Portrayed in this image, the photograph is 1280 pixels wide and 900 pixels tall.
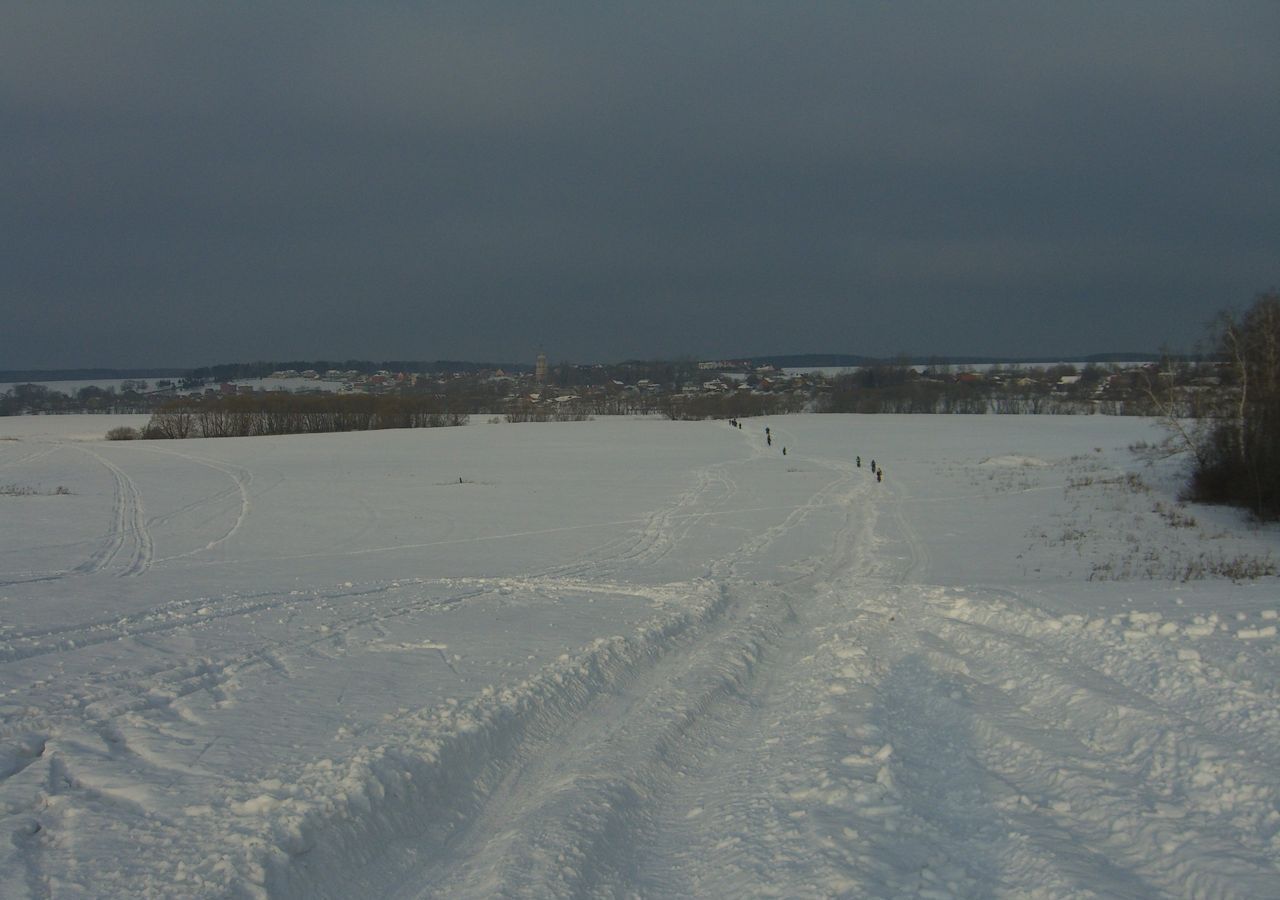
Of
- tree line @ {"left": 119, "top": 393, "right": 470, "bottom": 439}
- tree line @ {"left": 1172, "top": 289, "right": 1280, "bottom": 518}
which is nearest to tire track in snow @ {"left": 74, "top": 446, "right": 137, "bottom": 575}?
tree line @ {"left": 1172, "top": 289, "right": 1280, "bottom": 518}

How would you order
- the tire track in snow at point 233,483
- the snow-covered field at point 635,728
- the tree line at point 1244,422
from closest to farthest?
the snow-covered field at point 635,728 < the tire track in snow at point 233,483 < the tree line at point 1244,422

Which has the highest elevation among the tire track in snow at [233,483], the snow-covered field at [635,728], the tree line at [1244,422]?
the tree line at [1244,422]

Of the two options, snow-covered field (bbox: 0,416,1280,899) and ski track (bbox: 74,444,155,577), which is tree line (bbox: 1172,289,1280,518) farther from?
ski track (bbox: 74,444,155,577)

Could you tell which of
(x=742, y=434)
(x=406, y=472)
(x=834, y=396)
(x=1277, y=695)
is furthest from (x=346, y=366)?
(x=1277, y=695)

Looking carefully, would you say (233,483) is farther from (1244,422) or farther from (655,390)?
(655,390)

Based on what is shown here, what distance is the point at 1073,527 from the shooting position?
850 inches

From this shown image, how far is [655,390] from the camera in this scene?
15575 centimetres

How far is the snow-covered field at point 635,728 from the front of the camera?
14.5 feet

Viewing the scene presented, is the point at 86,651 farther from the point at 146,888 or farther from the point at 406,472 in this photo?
the point at 406,472

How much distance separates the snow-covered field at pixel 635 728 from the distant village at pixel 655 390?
84076mm

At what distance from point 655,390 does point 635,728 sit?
150 meters

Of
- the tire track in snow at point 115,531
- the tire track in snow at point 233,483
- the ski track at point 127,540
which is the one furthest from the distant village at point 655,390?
the ski track at point 127,540

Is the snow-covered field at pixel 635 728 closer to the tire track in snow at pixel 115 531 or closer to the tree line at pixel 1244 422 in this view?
the tire track in snow at pixel 115 531

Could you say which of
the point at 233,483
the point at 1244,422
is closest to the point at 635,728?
the point at 1244,422
